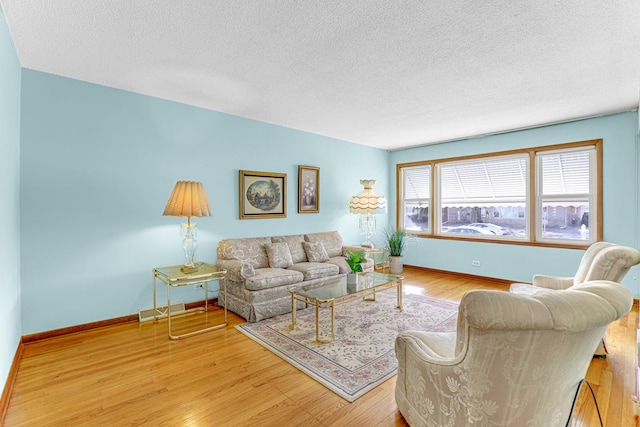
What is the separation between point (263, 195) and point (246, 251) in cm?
96

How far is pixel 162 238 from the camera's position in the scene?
146 inches

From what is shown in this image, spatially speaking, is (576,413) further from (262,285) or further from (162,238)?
(162,238)

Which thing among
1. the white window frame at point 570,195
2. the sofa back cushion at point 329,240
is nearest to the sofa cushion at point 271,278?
the sofa back cushion at point 329,240

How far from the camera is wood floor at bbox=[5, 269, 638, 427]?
1873 mm

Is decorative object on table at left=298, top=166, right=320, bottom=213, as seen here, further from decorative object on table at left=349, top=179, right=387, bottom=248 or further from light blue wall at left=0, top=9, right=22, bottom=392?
light blue wall at left=0, top=9, right=22, bottom=392

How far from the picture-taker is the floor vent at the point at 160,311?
11.4 feet

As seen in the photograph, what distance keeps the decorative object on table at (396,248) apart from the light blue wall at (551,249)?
27 centimetres

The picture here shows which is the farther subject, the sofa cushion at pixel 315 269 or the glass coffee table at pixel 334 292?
the sofa cushion at pixel 315 269

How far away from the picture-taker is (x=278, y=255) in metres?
4.25

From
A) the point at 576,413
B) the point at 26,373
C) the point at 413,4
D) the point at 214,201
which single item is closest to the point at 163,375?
the point at 26,373

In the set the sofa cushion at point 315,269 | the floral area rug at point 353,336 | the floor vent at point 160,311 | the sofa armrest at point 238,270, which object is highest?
the sofa armrest at point 238,270

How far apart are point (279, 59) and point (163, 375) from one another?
2.81 metres

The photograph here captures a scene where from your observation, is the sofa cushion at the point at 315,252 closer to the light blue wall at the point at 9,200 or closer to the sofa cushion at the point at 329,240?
the sofa cushion at the point at 329,240

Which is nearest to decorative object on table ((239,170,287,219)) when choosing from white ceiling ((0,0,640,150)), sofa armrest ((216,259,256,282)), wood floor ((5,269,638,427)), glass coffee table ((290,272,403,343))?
sofa armrest ((216,259,256,282))
